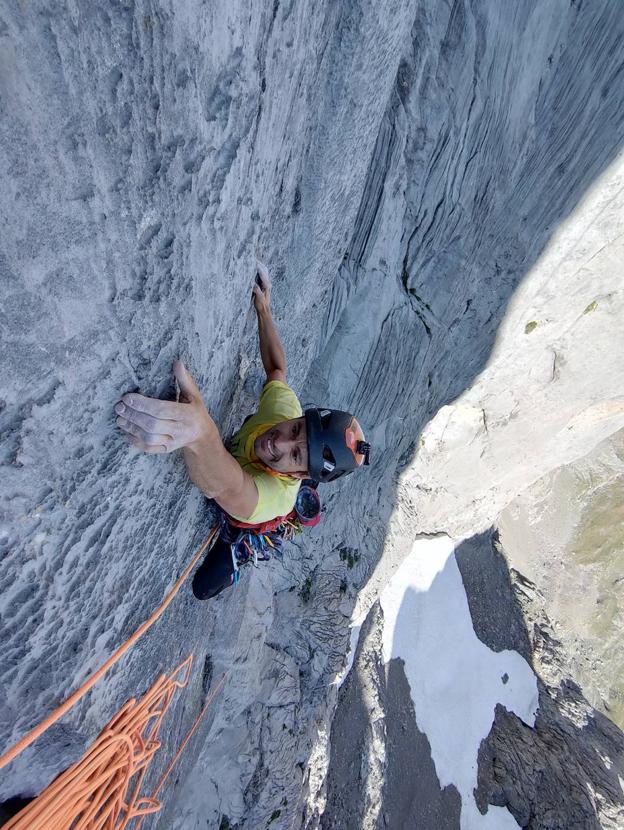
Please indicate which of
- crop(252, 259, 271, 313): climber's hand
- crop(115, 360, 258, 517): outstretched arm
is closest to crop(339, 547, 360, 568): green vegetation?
crop(252, 259, 271, 313): climber's hand

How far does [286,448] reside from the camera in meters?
2.33

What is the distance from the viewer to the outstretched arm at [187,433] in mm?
1422

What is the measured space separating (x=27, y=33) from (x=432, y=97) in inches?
139

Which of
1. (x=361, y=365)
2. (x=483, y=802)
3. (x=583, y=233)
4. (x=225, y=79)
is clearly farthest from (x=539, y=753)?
(x=225, y=79)

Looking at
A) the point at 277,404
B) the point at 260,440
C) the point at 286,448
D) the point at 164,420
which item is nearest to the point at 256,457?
the point at 260,440

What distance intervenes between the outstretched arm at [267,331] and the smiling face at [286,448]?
0.55 meters

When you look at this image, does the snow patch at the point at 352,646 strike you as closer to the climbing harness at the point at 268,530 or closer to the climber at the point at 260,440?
the climbing harness at the point at 268,530

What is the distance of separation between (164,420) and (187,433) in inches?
4.2

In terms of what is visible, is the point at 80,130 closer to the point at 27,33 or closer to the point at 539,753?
the point at 27,33

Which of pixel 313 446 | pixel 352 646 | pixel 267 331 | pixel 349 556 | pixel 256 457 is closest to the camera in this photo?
pixel 313 446

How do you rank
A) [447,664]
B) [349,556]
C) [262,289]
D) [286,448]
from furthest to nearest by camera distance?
[447,664]
[349,556]
[262,289]
[286,448]

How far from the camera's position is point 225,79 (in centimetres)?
141

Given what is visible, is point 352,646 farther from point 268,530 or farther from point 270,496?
point 270,496

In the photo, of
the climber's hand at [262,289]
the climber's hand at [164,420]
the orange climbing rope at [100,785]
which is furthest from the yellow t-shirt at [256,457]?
the orange climbing rope at [100,785]
